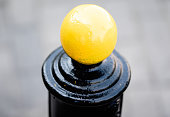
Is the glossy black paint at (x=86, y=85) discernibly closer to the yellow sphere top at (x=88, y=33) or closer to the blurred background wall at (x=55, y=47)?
the yellow sphere top at (x=88, y=33)

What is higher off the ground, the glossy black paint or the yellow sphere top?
the yellow sphere top

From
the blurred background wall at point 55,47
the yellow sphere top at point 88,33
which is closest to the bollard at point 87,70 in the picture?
the yellow sphere top at point 88,33

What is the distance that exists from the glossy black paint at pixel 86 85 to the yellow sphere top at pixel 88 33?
85mm

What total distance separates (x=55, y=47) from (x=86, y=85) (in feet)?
6.27

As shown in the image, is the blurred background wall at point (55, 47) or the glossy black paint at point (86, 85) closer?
the glossy black paint at point (86, 85)

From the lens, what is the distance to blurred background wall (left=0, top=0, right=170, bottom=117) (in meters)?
2.34

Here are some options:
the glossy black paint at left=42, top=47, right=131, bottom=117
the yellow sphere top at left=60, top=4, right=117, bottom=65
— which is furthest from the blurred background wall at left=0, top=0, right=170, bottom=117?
the yellow sphere top at left=60, top=4, right=117, bottom=65

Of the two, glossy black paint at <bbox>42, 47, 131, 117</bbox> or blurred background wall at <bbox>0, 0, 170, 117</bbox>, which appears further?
blurred background wall at <bbox>0, 0, 170, 117</bbox>

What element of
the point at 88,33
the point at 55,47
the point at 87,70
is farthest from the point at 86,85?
the point at 55,47

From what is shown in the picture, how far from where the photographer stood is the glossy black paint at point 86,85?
0.87 m

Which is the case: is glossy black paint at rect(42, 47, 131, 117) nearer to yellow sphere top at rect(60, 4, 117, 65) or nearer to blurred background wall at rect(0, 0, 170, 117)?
yellow sphere top at rect(60, 4, 117, 65)
